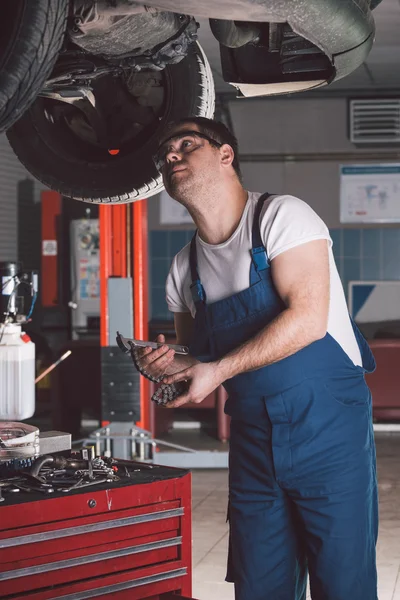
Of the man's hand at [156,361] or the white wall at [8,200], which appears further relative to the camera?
the white wall at [8,200]

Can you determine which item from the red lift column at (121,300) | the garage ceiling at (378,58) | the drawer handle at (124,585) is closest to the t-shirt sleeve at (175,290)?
the drawer handle at (124,585)

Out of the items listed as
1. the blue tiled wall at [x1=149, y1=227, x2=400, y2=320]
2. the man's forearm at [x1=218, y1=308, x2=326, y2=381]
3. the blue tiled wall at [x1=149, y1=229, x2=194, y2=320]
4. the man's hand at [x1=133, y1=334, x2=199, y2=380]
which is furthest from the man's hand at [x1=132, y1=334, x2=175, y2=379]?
the blue tiled wall at [x1=149, y1=229, x2=194, y2=320]

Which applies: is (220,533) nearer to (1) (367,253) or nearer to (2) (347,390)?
(2) (347,390)

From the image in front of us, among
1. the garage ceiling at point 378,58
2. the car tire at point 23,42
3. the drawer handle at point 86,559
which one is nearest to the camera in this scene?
the car tire at point 23,42

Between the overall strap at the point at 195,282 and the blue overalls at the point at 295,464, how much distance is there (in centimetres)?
5

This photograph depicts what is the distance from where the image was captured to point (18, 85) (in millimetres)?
1505

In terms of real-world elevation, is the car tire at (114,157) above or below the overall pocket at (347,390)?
above

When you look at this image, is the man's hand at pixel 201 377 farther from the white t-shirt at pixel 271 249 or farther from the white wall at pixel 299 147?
the white wall at pixel 299 147

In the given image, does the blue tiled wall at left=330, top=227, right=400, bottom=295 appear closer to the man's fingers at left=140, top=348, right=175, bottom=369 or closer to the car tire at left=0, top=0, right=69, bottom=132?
the man's fingers at left=140, top=348, right=175, bottom=369

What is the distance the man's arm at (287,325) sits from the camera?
1.89 metres

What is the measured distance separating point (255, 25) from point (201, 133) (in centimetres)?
31

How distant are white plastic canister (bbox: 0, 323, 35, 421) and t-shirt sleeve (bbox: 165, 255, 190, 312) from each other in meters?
0.88

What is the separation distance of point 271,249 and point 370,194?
5579 mm

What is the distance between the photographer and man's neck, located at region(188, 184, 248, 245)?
6.84 ft
